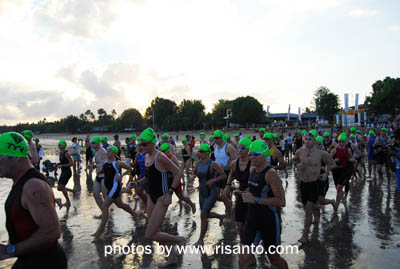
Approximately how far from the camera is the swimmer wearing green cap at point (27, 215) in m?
2.09

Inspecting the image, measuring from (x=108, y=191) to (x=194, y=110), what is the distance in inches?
3427

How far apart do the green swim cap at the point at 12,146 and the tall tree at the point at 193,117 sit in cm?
8384

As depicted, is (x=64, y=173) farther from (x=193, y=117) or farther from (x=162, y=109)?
(x=162, y=109)

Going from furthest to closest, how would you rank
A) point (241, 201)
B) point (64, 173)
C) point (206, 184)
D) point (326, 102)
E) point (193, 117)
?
1. point (193, 117)
2. point (326, 102)
3. point (64, 173)
4. point (206, 184)
5. point (241, 201)

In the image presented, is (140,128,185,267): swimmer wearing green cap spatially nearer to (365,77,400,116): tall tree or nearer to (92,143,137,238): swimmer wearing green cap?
(92,143,137,238): swimmer wearing green cap

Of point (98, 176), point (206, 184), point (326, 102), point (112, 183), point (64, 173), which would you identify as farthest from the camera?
point (326, 102)

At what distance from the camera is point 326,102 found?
55.8 m

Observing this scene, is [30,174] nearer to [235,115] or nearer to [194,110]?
[235,115]

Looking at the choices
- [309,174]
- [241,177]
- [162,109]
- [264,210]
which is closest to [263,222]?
[264,210]

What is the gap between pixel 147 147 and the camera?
181 inches

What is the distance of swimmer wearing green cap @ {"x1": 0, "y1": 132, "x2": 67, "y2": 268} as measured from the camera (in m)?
2.09

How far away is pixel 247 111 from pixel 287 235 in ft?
249

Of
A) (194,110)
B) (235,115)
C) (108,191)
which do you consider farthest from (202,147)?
(194,110)

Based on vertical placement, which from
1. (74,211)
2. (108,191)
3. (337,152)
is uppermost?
(337,152)
